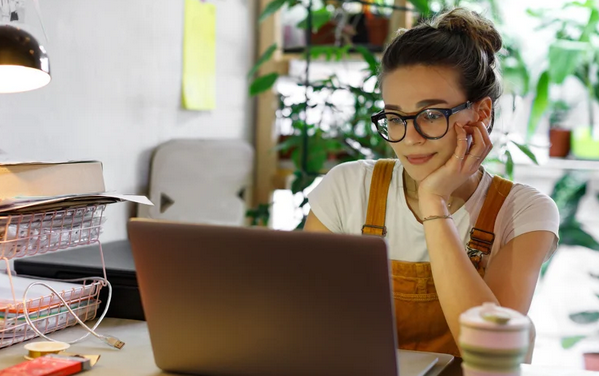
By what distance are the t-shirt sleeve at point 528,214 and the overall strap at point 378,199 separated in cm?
23

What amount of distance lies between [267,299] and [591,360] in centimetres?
208

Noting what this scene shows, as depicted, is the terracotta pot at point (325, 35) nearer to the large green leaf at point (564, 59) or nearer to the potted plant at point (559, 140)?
the large green leaf at point (564, 59)

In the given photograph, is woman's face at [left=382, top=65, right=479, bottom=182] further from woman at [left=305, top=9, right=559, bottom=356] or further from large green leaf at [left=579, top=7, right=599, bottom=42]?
large green leaf at [left=579, top=7, right=599, bottom=42]

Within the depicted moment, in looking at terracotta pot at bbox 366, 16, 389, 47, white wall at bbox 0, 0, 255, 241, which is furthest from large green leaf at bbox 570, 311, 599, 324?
white wall at bbox 0, 0, 255, 241

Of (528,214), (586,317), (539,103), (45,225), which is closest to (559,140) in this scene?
(539,103)

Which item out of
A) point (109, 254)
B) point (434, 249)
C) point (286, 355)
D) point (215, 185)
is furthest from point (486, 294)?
point (215, 185)

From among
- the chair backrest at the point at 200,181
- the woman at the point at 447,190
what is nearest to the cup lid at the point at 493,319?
the woman at the point at 447,190

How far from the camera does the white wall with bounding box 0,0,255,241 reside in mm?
1608

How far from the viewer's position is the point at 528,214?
1.39m

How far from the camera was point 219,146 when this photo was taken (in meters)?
2.26

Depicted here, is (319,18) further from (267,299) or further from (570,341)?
(267,299)

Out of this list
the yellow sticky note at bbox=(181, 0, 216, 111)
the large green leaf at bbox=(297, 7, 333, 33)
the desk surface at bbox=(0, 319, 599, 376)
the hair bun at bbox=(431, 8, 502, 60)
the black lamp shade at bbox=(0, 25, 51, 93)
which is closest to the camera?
the desk surface at bbox=(0, 319, 599, 376)

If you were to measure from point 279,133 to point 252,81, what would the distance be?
0.66 ft

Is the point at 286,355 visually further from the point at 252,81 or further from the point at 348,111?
the point at 252,81
